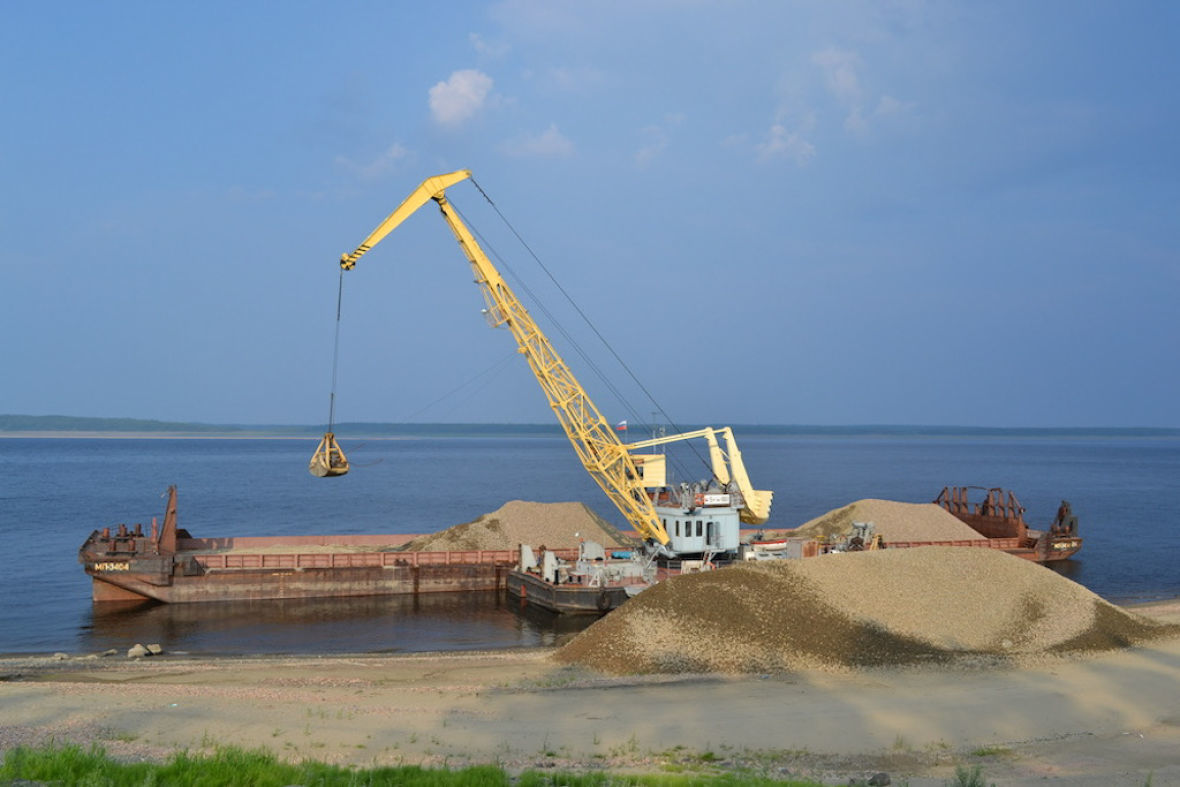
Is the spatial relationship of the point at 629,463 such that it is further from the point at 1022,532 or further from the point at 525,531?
the point at 1022,532

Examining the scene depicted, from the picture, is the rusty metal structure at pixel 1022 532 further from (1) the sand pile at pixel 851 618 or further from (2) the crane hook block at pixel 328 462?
(2) the crane hook block at pixel 328 462

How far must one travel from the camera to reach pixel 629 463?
42.2 meters

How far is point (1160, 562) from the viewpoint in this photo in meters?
53.9

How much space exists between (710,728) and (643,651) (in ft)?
22.5

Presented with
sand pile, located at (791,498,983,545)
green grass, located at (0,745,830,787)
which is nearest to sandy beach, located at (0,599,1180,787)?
green grass, located at (0,745,830,787)

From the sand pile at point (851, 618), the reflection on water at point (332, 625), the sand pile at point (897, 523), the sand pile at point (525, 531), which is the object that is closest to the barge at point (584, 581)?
the reflection on water at point (332, 625)

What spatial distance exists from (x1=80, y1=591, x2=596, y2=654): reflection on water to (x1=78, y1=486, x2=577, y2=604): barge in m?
0.53

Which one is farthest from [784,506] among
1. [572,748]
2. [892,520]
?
[572,748]

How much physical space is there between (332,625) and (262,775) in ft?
81.3

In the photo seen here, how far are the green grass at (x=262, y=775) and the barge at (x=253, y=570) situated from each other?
2747 centimetres

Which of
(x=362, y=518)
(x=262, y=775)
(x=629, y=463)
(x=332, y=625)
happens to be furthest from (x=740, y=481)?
(x=362, y=518)

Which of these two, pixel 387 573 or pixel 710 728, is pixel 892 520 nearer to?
pixel 387 573

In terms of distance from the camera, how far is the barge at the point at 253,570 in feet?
127

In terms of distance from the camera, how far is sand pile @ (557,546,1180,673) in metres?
25.5
